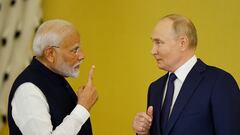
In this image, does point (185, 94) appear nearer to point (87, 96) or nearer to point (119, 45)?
point (87, 96)

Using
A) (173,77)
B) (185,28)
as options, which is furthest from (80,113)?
(185,28)

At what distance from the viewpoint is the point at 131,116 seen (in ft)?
9.34

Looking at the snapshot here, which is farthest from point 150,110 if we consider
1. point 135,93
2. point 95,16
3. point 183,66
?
point 95,16

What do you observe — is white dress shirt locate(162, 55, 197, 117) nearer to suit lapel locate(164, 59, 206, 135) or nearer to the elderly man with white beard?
suit lapel locate(164, 59, 206, 135)

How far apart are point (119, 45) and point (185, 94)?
4.02ft

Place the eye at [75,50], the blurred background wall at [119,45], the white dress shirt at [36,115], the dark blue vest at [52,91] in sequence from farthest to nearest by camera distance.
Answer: the blurred background wall at [119,45] → the eye at [75,50] → the dark blue vest at [52,91] → the white dress shirt at [36,115]

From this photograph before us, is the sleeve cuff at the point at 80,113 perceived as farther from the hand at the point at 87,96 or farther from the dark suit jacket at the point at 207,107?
the dark suit jacket at the point at 207,107

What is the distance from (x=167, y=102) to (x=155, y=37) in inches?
11.1

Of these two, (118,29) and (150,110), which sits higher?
(118,29)

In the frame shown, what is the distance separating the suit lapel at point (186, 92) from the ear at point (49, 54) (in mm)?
535

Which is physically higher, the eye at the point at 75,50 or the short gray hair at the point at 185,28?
the short gray hair at the point at 185,28

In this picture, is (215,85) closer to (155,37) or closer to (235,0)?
(155,37)

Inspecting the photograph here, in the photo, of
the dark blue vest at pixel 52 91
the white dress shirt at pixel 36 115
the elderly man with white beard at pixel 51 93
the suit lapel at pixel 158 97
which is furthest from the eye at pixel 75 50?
the suit lapel at pixel 158 97

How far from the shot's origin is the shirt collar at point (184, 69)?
180cm
